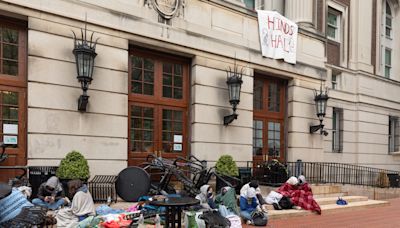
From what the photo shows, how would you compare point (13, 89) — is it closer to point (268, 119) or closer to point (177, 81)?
point (177, 81)

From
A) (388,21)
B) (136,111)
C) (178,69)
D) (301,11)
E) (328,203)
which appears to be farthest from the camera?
(388,21)

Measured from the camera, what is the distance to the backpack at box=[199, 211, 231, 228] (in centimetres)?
684

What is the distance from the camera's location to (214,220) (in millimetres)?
6930

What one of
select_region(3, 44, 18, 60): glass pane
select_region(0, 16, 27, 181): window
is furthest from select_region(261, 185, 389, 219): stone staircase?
select_region(3, 44, 18, 60): glass pane

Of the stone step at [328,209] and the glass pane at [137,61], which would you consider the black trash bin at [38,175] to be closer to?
the glass pane at [137,61]

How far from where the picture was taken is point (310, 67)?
15.3m

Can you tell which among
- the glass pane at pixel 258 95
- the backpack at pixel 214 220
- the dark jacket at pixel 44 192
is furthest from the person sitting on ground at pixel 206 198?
→ the glass pane at pixel 258 95

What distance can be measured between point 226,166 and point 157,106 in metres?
2.85

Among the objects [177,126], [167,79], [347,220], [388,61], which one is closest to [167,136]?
[177,126]

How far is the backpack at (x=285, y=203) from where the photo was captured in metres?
10.3

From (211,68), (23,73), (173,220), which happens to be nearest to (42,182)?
(23,73)

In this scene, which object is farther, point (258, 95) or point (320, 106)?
point (320, 106)

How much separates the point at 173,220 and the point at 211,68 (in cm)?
659

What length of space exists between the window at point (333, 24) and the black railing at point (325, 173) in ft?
22.8
